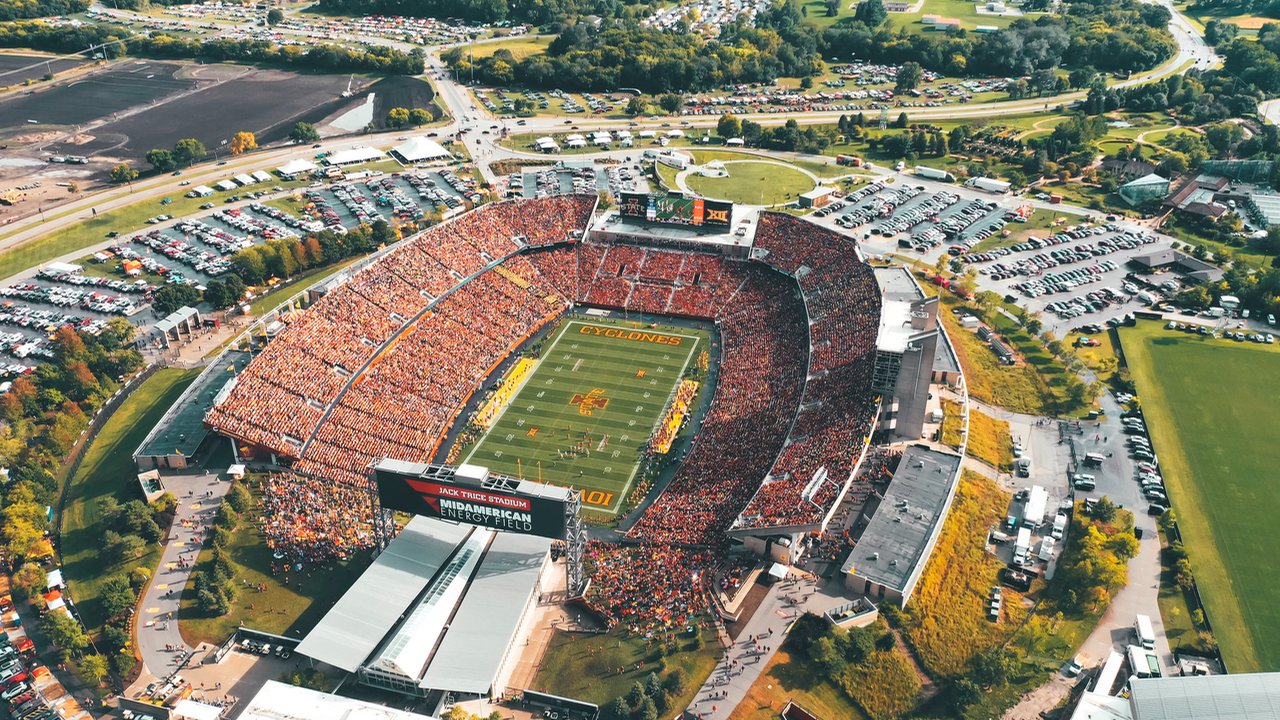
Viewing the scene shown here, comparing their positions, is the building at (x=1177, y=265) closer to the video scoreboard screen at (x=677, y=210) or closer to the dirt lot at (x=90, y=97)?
the video scoreboard screen at (x=677, y=210)

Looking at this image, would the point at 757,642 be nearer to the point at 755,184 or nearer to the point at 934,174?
the point at 755,184

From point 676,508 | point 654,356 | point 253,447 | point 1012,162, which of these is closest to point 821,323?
point 654,356

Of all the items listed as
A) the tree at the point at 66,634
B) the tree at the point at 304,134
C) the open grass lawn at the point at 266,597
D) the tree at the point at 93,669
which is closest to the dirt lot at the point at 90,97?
the tree at the point at 304,134

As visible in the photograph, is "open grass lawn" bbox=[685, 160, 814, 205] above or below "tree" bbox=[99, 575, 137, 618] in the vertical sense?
above

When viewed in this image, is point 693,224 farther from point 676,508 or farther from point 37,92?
point 37,92

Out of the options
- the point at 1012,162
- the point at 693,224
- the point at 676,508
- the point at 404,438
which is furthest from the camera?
the point at 1012,162

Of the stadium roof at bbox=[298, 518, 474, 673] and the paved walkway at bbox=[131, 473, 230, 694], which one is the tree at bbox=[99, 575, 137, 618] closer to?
the paved walkway at bbox=[131, 473, 230, 694]

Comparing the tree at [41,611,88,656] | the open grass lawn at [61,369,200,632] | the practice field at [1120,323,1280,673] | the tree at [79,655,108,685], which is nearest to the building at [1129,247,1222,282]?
the practice field at [1120,323,1280,673]
